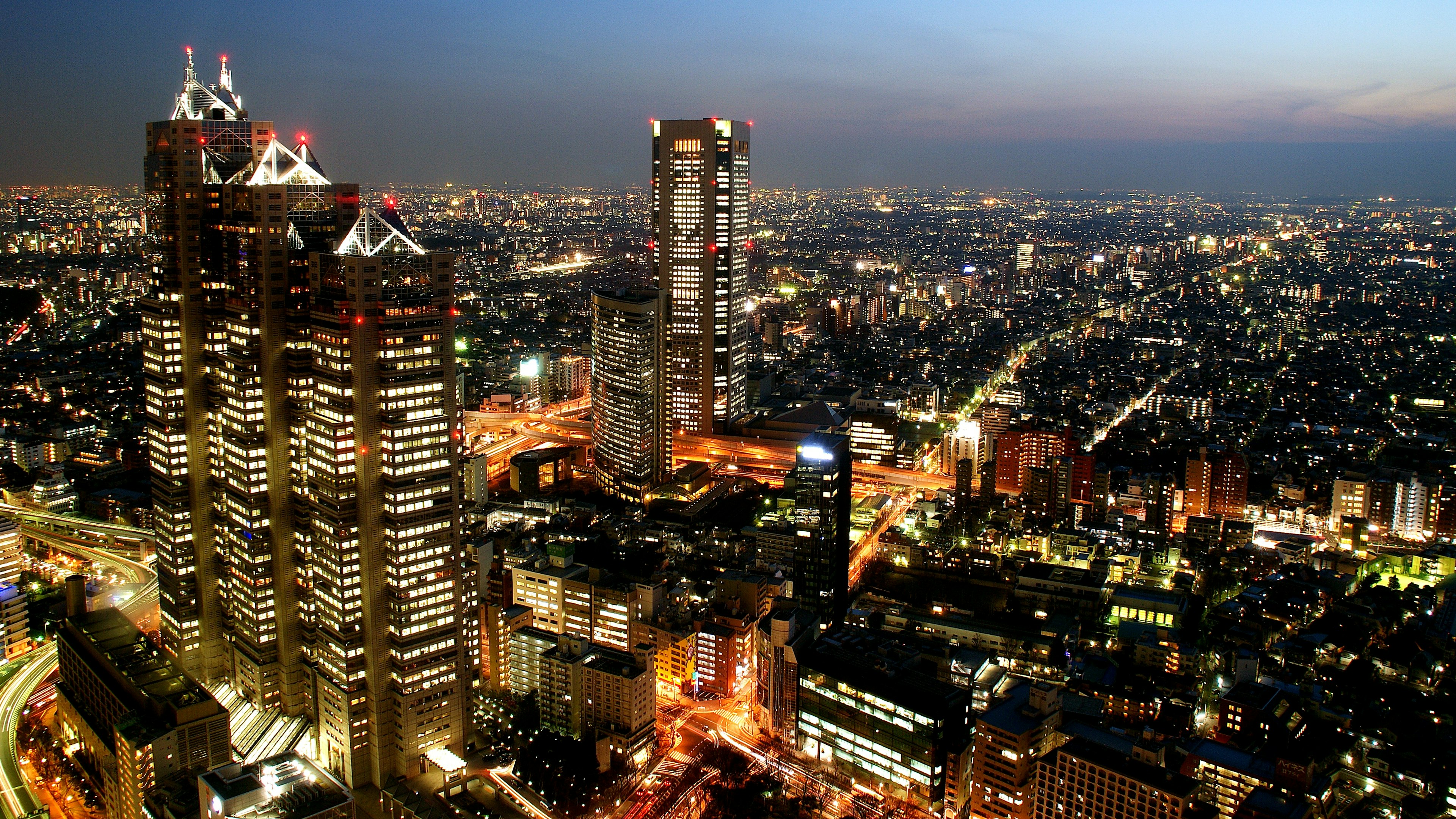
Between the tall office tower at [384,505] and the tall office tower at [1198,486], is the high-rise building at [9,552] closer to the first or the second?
the tall office tower at [384,505]

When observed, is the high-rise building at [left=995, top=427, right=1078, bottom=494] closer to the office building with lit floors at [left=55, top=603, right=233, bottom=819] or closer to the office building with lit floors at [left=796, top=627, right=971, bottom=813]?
the office building with lit floors at [left=796, top=627, right=971, bottom=813]

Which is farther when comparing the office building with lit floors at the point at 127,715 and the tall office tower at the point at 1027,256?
the tall office tower at the point at 1027,256

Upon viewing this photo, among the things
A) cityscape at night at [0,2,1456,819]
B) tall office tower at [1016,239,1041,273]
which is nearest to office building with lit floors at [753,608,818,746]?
cityscape at night at [0,2,1456,819]

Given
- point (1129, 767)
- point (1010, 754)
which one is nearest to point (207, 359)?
point (1010, 754)

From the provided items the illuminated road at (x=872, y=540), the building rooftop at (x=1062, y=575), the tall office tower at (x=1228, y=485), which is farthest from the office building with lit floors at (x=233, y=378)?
the tall office tower at (x=1228, y=485)

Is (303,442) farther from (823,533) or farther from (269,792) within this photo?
(823,533)

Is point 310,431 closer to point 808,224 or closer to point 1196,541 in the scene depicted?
point 1196,541
